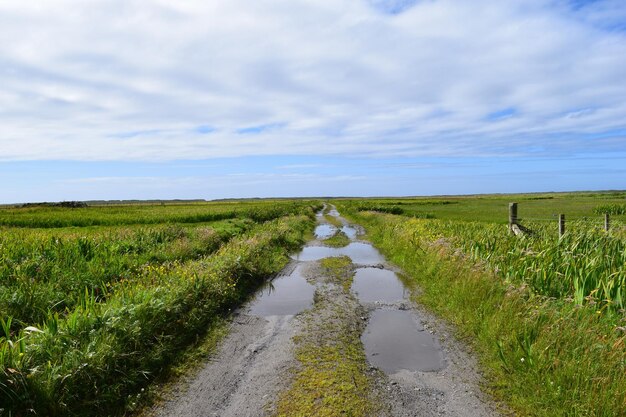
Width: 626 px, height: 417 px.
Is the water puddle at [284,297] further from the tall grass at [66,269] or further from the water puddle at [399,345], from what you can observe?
the tall grass at [66,269]

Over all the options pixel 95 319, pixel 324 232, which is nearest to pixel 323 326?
pixel 95 319

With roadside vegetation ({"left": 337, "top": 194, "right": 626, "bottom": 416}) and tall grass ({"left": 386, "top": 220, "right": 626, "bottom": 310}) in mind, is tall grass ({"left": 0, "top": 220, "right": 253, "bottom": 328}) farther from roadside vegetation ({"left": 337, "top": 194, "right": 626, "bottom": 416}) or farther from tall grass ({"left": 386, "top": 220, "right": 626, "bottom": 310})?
tall grass ({"left": 386, "top": 220, "right": 626, "bottom": 310})

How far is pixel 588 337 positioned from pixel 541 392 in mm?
1124

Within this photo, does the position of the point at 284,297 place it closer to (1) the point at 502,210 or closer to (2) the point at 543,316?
(2) the point at 543,316

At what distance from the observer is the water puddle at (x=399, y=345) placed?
5809 mm

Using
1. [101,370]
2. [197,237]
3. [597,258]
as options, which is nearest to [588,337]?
[597,258]

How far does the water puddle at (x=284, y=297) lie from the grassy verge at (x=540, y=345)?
10.5ft

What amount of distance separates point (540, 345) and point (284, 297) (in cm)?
622

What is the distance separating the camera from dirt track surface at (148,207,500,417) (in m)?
4.54

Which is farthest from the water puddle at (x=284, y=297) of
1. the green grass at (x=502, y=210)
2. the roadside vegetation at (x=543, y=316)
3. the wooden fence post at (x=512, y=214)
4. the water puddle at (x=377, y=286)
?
the green grass at (x=502, y=210)

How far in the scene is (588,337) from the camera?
491cm

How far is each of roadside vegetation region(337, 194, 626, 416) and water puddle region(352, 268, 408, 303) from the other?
26.9 inches

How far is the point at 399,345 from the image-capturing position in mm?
6629

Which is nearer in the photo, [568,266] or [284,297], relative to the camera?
[568,266]
